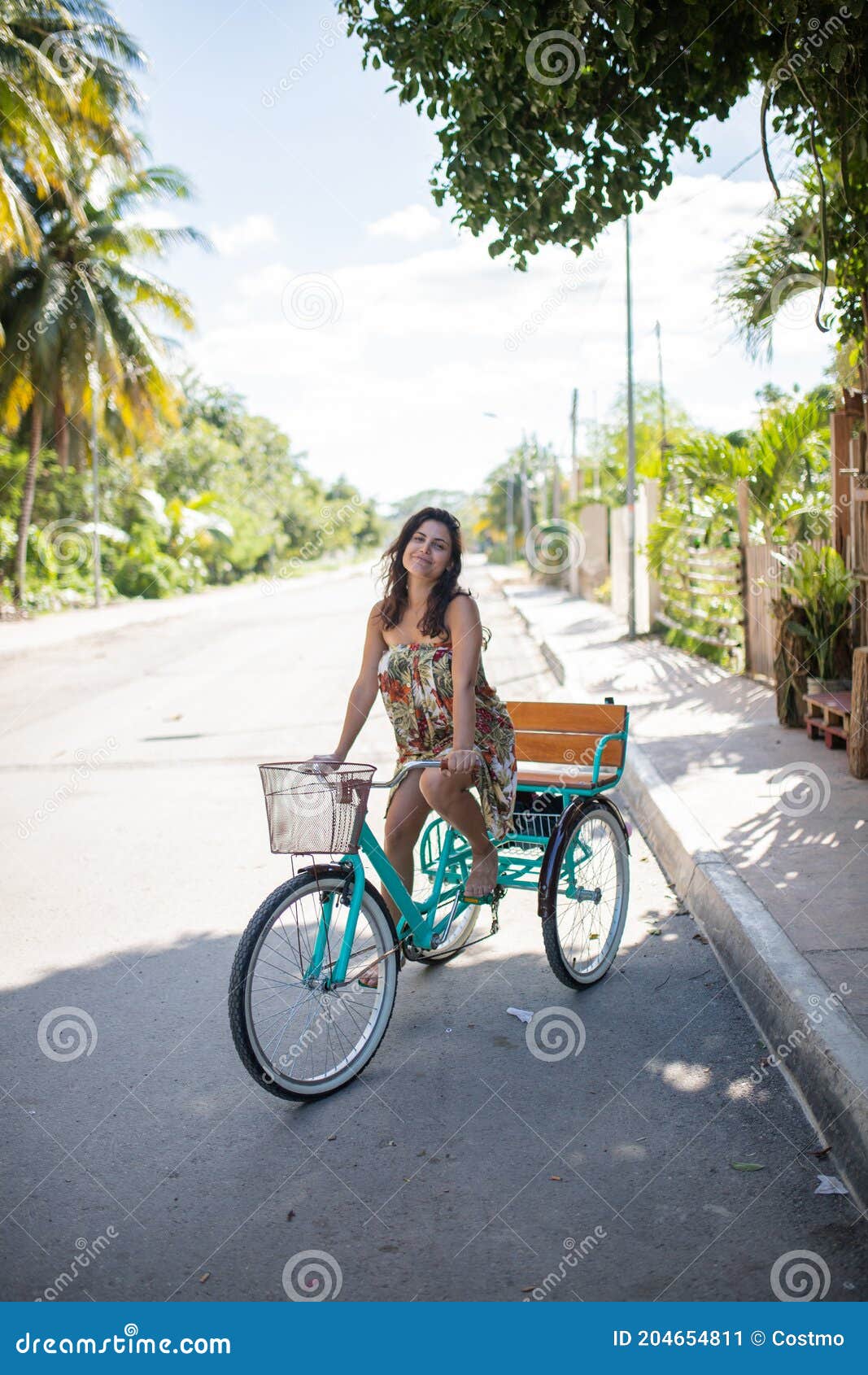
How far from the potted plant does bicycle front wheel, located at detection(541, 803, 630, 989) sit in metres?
4.83

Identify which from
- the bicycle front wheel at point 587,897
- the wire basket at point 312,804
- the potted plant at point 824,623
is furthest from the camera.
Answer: the potted plant at point 824,623

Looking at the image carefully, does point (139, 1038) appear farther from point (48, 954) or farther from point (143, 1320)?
point (143, 1320)

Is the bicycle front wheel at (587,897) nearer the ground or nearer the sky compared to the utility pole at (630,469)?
nearer the ground

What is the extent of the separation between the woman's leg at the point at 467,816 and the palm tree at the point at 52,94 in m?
18.9

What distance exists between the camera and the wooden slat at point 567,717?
5145mm

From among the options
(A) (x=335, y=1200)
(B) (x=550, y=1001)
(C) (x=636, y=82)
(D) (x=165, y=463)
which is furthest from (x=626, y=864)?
(D) (x=165, y=463)

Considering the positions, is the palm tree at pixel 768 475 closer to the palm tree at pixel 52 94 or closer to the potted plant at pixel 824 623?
the potted plant at pixel 824 623

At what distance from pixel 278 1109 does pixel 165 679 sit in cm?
1223

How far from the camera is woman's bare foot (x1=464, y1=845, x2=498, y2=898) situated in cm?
Answer: 434

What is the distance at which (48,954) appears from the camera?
17.3ft
